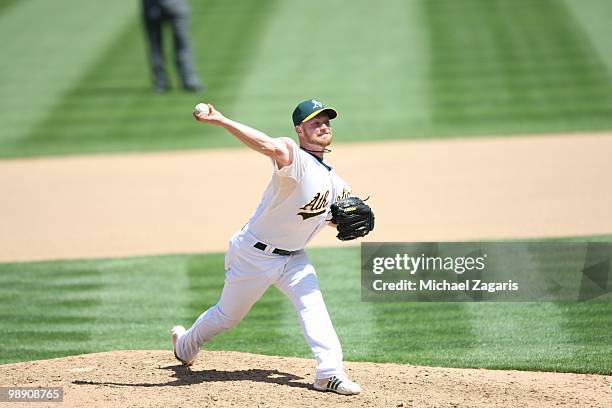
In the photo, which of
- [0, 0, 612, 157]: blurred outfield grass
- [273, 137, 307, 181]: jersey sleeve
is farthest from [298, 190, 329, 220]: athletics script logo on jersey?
[0, 0, 612, 157]: blurred outfield grass

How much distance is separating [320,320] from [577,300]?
295 cm

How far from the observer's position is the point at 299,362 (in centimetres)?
666

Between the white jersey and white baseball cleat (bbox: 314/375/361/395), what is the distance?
806mm

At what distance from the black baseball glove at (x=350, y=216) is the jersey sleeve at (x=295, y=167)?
0.34 metres

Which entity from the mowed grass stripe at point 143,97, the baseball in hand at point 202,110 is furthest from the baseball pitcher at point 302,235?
the mowed grass stripe at point 143,97

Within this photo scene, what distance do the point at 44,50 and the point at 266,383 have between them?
45.6 ft

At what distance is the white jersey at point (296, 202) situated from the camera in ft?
18.3

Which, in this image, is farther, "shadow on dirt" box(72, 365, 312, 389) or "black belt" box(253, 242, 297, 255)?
"shadow on dirt" box(72, 365, 312, 389)

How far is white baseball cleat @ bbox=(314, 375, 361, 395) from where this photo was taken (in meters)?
5.69

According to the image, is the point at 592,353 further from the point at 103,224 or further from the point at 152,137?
the point at 152,137

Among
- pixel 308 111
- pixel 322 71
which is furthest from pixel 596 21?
pixel 308 111

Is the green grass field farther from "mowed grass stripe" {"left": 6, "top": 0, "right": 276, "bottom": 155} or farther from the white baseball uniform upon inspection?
the white baseball uniform

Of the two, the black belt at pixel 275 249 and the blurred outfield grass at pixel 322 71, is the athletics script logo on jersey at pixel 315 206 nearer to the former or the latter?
the black belt at pixel 275 249

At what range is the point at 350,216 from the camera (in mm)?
5758
